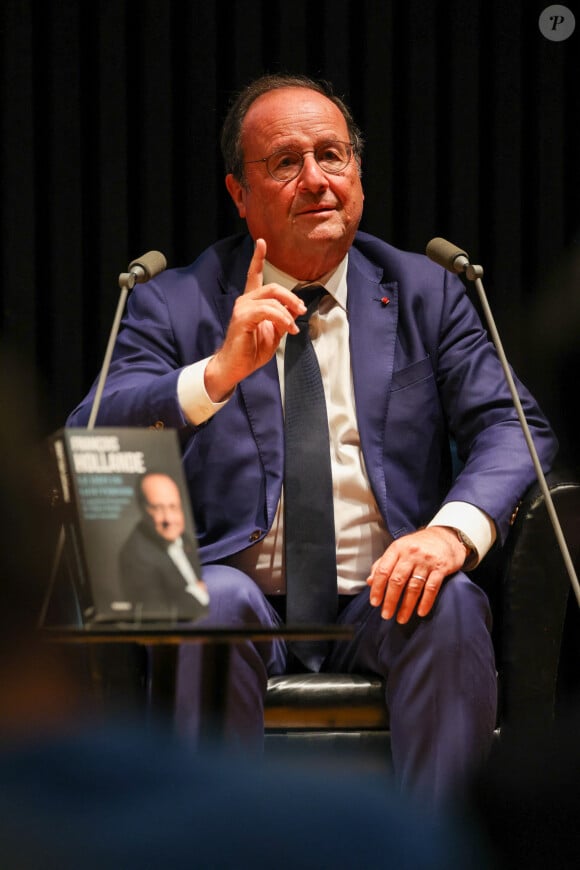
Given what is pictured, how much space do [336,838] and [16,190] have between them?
2.21m

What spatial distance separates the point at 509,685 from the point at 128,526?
0.88 meters

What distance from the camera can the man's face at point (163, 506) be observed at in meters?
1.13

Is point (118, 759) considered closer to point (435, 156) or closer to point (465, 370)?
point (465, 370)

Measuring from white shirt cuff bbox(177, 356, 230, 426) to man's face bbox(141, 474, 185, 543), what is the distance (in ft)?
1.92

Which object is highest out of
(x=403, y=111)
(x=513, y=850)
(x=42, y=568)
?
(x=403, y=111)

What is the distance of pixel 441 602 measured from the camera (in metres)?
1.69

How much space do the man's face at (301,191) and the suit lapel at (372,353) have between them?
0.08m

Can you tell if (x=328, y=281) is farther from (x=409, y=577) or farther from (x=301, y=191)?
(x=409, y=577)

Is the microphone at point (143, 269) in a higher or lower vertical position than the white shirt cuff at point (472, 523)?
higher

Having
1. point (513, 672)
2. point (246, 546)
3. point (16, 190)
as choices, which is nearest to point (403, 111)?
point (16, 190)

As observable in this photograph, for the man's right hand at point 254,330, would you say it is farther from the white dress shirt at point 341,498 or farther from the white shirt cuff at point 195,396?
the white dress shirt at point 341,498

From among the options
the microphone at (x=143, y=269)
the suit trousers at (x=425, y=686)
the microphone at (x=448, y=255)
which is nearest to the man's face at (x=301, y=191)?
the microphone at (x=448, y=255)
